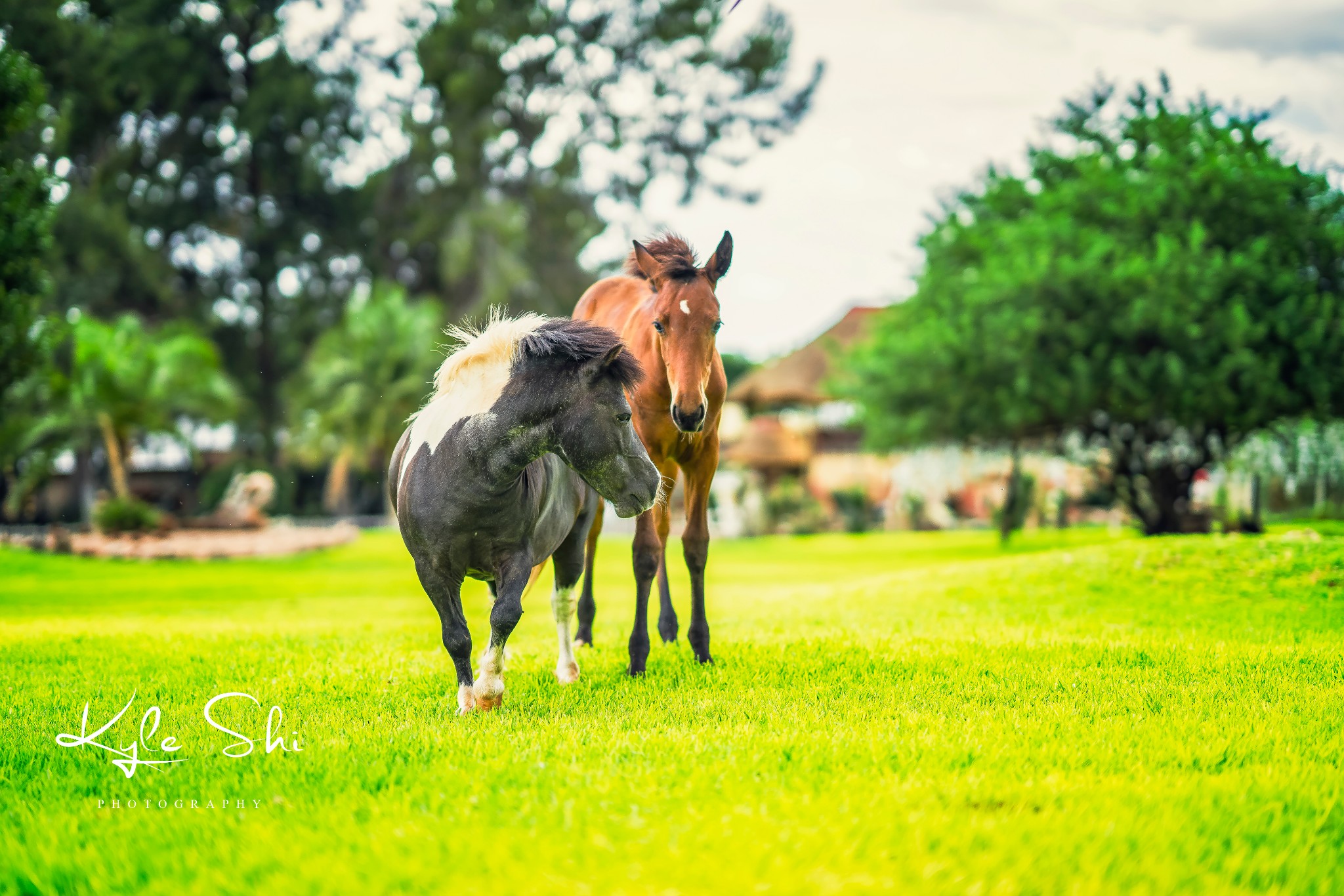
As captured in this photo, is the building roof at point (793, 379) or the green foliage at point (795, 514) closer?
the green foliage at point (795, 514)

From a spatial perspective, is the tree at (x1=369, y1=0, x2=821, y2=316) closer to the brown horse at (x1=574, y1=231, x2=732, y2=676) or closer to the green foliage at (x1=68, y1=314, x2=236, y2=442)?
the green foliage at (x1=68, y1=314, x2=236, y2=442)

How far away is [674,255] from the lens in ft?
23.7

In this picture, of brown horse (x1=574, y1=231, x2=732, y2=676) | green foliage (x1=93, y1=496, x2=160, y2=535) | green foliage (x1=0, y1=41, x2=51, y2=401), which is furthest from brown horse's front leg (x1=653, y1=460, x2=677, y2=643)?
green foliage (x1=93, y1=496, x2=160, y2=535)

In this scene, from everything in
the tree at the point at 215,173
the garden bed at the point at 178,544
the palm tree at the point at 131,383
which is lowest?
the garden bed at the point at 178,544

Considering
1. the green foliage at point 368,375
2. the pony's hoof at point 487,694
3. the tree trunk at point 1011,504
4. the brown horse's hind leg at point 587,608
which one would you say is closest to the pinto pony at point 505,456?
the pony's hoof at point 487,694

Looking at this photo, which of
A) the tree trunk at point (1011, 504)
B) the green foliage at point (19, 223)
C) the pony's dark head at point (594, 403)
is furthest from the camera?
the tree trunk at point (1011, 504)

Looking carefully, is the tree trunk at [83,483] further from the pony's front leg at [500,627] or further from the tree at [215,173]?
the pony's front leg at [500,627]

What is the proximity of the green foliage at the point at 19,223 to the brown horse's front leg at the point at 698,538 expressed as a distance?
11.3m

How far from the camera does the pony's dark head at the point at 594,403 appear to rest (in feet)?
18.7

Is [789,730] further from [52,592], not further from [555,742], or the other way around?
[52,592]

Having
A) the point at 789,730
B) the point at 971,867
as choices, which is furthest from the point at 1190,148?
the point at 971,867

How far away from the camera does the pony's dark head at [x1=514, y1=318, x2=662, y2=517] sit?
571 centimetres

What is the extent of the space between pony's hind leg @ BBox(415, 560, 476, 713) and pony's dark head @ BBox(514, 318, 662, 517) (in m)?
1.01

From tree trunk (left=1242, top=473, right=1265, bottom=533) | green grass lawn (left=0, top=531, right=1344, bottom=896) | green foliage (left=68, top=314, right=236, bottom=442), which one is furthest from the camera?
green foliage (left=68, top=314, right=236, bottom=442)
